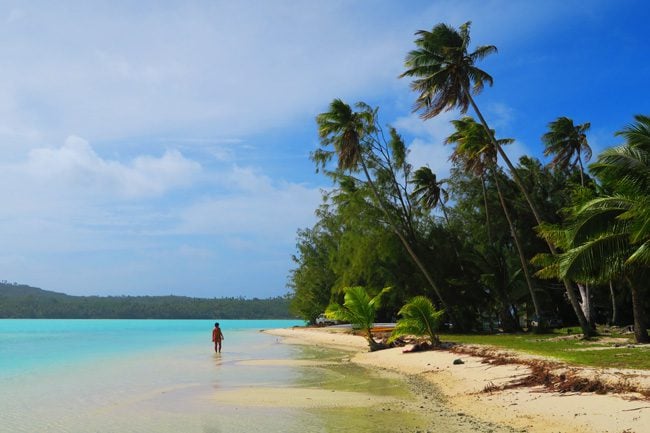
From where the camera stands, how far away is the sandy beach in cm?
790

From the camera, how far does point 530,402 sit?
982 cm

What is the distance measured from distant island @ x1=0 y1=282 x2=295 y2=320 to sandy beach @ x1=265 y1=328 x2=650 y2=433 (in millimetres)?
139130

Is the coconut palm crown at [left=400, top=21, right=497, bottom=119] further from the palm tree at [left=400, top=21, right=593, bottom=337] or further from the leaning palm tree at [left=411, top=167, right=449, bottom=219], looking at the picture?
the leaning palm tree at [left=411, top=167, right=449, bottom=219]

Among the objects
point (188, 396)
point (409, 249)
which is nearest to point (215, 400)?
point (188, 396)

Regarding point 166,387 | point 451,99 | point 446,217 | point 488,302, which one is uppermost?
point 451,99

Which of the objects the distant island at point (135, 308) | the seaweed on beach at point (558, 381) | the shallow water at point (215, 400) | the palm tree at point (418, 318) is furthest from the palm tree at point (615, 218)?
the distant island at point (135, 308)

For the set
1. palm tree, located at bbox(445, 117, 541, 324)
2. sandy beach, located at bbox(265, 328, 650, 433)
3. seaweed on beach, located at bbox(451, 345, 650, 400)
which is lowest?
sandy beach, located at bbox(265, 328, 650, 433)

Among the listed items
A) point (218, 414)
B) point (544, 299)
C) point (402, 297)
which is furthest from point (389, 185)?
point (218, 414)

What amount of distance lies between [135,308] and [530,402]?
16598cm

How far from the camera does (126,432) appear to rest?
33.2 ft

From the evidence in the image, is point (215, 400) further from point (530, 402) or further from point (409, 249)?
point (409, 249)

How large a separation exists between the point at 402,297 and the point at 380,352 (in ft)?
29.3

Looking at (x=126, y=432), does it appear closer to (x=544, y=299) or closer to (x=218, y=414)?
(x=218, y=414)

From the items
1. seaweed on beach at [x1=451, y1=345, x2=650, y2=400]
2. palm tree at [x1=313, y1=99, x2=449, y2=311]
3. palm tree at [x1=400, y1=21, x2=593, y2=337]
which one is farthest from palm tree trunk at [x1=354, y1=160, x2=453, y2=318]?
seaweed on beach at [x1=451, y1=345, x2=650, y2=400]
